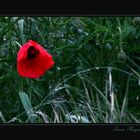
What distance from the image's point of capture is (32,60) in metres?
1.66

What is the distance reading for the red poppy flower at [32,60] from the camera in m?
1.59

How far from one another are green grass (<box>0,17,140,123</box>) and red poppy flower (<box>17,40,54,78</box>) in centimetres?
6

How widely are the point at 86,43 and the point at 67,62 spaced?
0.08 meters

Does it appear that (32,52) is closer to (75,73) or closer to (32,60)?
(32,60)

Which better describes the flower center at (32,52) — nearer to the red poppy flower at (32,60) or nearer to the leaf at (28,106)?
the red poppy flower at (32,60)

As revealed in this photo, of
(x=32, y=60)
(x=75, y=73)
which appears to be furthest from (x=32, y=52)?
(x=75, y=73)

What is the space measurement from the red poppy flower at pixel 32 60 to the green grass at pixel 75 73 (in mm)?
60

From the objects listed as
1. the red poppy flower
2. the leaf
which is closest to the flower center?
the red poppy flower

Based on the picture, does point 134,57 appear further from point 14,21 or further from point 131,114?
point 14,21

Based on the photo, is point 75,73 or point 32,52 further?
point 75,73

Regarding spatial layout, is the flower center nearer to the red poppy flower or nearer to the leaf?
the red poppy flower

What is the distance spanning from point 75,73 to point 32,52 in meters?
0.16

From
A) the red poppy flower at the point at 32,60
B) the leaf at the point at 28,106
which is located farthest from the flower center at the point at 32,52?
the leaf at the point at 28,106

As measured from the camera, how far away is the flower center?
5.27 ft
